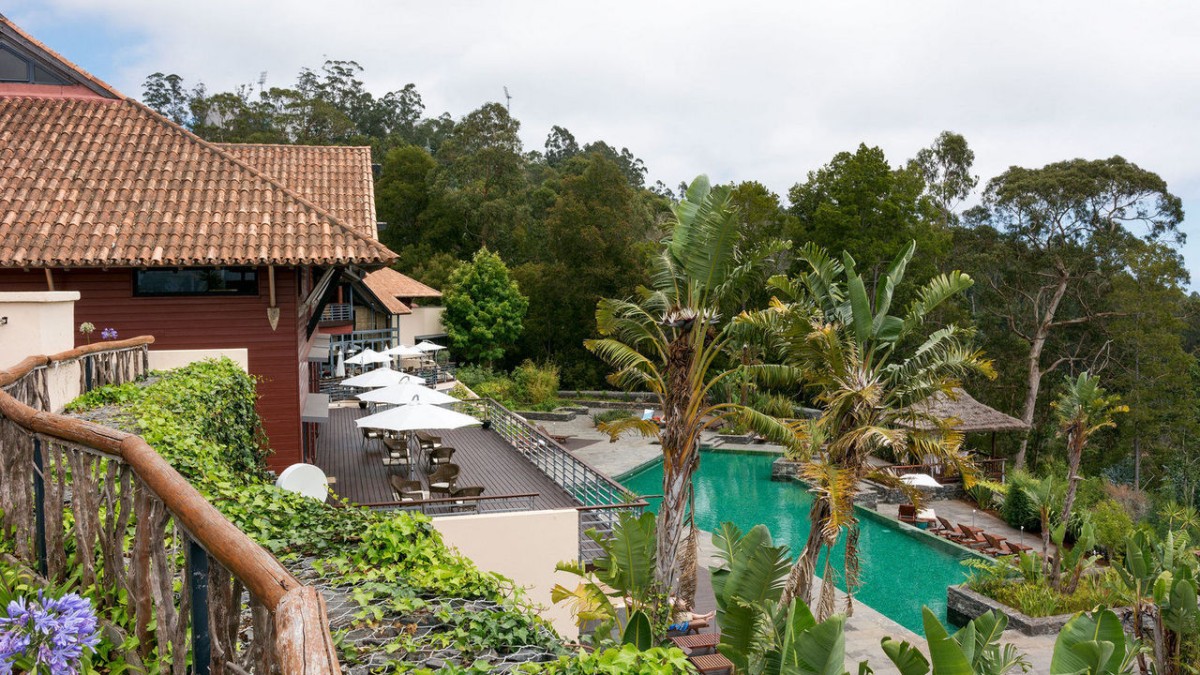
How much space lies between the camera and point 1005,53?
32.8 metres

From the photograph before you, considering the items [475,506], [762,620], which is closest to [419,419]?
[475,506]

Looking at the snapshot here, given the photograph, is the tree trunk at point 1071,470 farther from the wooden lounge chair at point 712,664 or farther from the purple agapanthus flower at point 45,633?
the purple agapanthus flower at point 45,633

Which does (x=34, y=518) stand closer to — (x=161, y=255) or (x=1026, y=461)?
(x=161, y=255)

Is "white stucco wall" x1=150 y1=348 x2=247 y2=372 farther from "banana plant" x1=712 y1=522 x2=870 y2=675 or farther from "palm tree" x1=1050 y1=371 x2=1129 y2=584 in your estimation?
"palm tree" x1=1050 y1=371 x2=1129 y2=584

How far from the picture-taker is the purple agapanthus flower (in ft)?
7.38

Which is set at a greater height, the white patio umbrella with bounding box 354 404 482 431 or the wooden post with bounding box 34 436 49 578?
the wooden post with bounding box 34 436 49 578

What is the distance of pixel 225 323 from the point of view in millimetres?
12672

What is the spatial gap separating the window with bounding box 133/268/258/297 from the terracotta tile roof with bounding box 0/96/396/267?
78 cm

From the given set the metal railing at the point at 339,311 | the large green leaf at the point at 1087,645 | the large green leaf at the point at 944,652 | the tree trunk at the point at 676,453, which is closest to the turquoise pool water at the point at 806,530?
the tree trunk at the point at 676,453

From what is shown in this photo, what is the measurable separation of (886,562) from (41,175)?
18.7 meters

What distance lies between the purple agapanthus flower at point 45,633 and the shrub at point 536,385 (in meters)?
34.4

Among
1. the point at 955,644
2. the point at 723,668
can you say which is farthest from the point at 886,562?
the point at 955,644

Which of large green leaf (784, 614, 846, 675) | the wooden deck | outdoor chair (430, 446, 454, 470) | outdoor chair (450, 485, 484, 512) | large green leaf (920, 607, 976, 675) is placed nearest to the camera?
large green leaf (784, 614, 846, 675)

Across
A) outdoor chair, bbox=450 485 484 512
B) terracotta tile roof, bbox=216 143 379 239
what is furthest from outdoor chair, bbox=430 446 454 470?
terracotta tile roof, bbox=216 143 379 239
